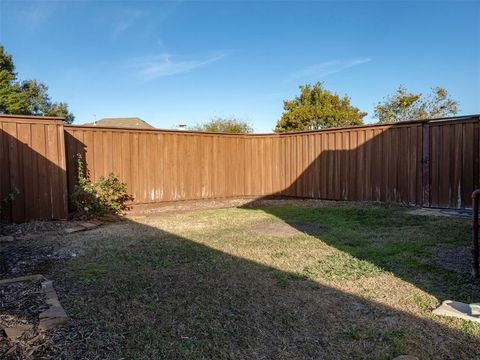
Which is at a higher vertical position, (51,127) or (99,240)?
(51,127)

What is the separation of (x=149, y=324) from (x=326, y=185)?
7.60 m

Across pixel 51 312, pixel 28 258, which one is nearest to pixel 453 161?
pixel 51 312

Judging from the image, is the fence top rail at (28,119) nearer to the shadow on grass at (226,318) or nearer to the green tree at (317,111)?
the shadow on grass at (226,318)

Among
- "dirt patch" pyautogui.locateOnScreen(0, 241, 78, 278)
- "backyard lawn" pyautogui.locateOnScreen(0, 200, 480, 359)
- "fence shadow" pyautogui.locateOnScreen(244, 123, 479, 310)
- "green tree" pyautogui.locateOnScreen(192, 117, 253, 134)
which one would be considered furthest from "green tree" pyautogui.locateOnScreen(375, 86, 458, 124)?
"dirt patch" pyautogui.locateOnScreen(0, 241, 78, 278)

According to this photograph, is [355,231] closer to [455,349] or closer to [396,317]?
[396,317]

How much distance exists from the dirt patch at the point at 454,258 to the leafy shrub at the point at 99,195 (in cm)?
595

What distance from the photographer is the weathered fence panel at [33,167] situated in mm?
5859

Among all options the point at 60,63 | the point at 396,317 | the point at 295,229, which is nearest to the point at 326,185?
the point at 295,229

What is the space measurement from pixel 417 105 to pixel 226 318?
65.3ft

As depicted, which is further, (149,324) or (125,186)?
(125,186)

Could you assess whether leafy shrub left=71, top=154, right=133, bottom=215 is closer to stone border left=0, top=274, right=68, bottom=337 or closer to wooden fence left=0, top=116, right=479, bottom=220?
wooden fence left=0, top=116, right=479, bottom=220

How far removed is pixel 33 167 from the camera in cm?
605

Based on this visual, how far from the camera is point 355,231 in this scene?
17.4 ft

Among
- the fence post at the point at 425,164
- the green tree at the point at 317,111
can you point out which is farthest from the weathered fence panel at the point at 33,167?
the green tree at the point at 317,111
